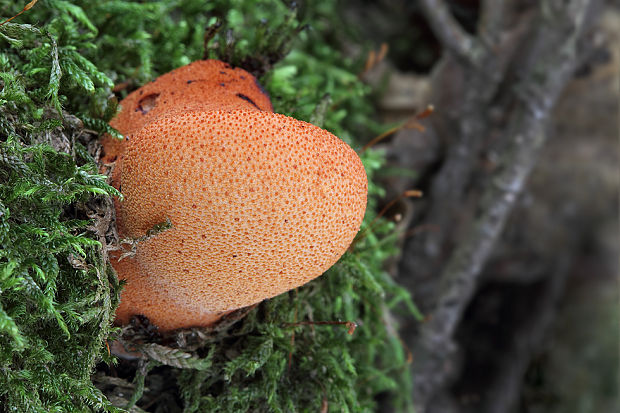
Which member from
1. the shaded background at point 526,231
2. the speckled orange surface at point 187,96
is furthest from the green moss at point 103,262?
the shaded background at point 526,231

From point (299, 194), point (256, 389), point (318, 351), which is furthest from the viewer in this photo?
point (318, 351)

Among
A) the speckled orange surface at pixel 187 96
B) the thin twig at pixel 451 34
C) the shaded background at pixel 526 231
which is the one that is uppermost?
the speckled orange surface at pixel 187 96

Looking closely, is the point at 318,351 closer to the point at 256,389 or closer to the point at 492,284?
the point at 256,389

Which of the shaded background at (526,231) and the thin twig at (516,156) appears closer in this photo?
the thin twig at (516,156)

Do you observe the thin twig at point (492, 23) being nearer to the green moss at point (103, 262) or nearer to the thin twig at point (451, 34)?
the thin twig at point (451, 34)

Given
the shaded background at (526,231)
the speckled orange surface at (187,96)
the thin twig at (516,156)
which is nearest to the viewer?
the speckled orange surface at (187,96)

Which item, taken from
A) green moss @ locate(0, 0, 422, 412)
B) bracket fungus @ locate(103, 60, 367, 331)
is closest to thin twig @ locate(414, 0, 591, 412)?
green moss @ locate(0, 0, 422, 412)

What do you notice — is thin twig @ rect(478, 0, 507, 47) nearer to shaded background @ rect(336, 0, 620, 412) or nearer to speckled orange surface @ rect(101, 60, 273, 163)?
shaded background @ rect(336, 0, 620, 412)

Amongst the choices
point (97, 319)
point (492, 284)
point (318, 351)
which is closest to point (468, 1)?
point (492, 284)
